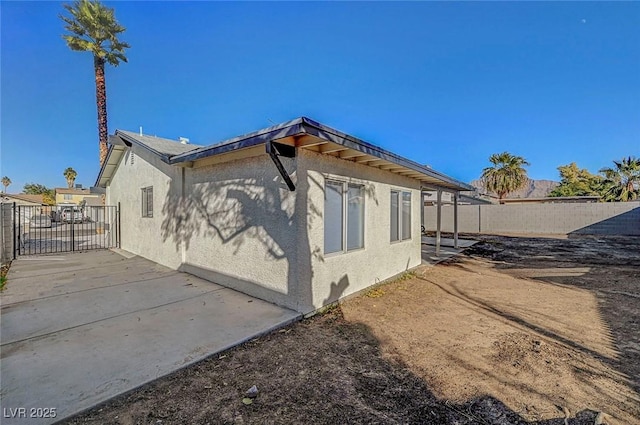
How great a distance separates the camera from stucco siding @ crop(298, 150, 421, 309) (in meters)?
4.78

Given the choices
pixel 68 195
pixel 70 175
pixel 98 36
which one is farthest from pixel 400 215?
pixel 70 175

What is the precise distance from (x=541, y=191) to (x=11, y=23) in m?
167

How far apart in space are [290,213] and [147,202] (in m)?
7.03

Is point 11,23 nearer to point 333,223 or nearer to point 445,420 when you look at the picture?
point 333,223

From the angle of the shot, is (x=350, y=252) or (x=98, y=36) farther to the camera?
(x=98, y=36)

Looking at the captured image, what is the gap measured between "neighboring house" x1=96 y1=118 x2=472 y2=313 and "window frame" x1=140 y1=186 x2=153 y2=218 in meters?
0.75

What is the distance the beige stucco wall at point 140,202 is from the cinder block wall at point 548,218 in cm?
2054

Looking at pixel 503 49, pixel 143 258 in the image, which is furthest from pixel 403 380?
pixel 503 49

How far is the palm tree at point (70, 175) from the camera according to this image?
177 feet

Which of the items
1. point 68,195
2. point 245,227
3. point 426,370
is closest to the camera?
point 426,370

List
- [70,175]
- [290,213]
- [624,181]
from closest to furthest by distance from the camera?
[290,213] → [624,181] → [70,175]

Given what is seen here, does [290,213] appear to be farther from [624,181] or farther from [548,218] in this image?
[624,181]

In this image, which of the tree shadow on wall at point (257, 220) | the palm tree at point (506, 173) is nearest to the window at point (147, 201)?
the tree shadow on wall at point (257, 220)

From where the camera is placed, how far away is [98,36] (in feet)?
55.5
